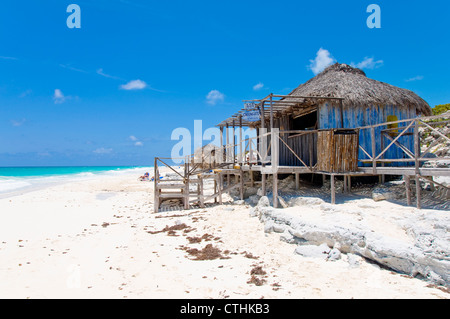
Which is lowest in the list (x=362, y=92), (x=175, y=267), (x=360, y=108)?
(x=175, y=267)

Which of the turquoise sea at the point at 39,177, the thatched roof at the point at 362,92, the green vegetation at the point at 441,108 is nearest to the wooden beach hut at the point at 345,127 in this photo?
the thatched roof at the point at 362,92

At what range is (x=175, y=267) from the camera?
6.12 m

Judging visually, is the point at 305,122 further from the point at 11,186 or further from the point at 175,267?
the point at 11,186

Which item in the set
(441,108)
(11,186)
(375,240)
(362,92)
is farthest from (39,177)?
(441,108)

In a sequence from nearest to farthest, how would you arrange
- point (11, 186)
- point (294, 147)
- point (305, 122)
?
Result: 1. point (294, 147)
2. point (305, 122)
3. point (11, 186)

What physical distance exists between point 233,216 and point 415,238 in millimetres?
6348

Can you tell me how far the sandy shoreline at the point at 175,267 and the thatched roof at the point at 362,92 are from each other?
5.99 meters

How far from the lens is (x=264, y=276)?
543 centimetres

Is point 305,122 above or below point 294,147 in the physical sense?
Result: above

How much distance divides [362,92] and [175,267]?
31.8ft

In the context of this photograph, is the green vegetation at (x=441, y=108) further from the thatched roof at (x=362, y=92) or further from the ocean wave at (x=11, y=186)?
the ocean wave at (x=11, y=186)

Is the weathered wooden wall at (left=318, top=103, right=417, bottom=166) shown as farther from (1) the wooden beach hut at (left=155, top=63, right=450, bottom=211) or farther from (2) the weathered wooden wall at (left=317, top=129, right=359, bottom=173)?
(2) the weathered wooden wall at (left=317, top=129, right=359, bottom=173)

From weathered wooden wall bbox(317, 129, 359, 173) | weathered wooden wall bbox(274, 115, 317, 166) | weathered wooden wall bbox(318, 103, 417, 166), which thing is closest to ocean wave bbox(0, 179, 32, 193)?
weathered wooden wall bbox(274, 115, 317, 166)

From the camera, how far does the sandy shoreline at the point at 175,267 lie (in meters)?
4.89
